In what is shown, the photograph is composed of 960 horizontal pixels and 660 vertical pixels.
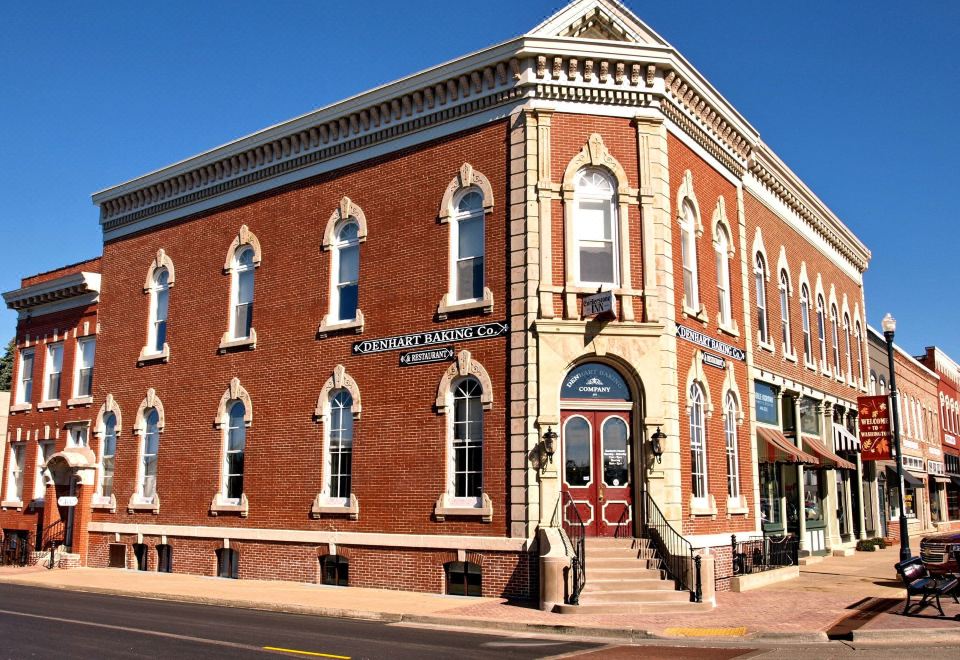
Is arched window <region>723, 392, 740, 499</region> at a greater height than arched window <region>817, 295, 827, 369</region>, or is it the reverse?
arched window <region>817, 295, 827, 369</region>

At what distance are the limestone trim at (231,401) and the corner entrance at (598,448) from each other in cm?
894

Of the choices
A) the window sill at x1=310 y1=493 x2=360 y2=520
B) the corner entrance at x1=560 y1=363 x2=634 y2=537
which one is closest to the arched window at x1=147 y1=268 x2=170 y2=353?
the window sill at x1=310 y1=493 x2=360 y2=520

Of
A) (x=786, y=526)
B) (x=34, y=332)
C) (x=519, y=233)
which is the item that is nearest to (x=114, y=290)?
(x=34, y=332)

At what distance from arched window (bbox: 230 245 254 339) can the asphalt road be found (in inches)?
350

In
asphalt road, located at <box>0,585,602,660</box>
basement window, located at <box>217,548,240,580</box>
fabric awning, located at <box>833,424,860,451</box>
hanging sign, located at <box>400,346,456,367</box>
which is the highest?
hanging sign, located at <box>400,346,456,367</box>

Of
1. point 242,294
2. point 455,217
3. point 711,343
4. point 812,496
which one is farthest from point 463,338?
point 812,496

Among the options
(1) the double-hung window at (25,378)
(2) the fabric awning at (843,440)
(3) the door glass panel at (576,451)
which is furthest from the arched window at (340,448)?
(2) the fabric awning at (843,440)

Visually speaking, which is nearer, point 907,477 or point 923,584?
point 923,584

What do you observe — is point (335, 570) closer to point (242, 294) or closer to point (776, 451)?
point (242, 294)

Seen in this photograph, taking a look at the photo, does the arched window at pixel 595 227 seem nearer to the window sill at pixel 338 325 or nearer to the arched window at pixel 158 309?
the window sill at pixel 338 325

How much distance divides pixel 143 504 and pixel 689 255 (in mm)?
16169

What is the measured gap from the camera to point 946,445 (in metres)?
55.5

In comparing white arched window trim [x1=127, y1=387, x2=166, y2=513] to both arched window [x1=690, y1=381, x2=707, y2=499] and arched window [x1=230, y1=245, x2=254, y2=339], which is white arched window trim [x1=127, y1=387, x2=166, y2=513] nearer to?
arched window [x1=230, y1=245, x2=254, y2=339]

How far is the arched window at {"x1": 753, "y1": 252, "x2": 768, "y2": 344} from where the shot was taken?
2531 cm
